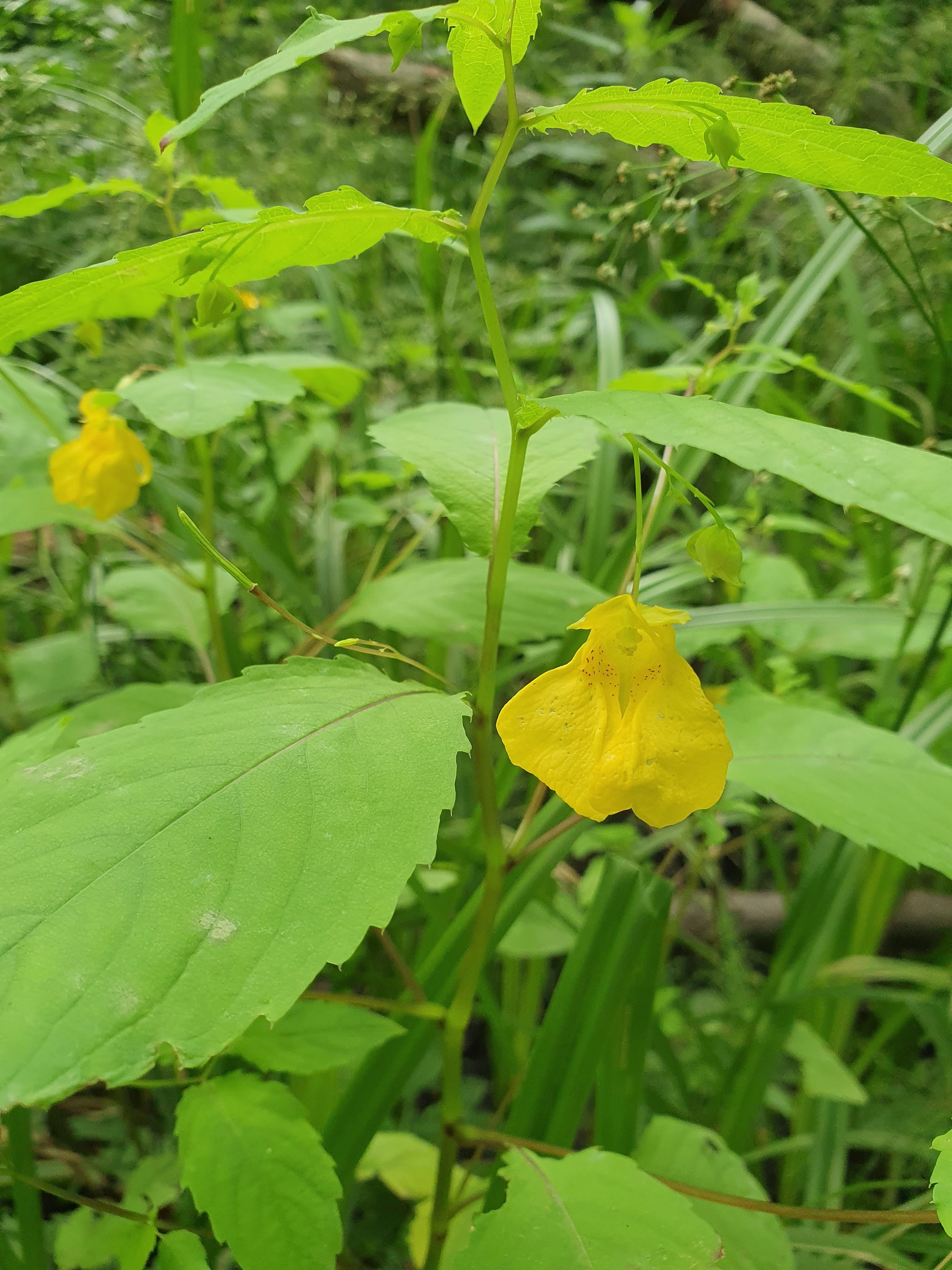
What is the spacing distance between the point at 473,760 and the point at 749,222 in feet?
5.65

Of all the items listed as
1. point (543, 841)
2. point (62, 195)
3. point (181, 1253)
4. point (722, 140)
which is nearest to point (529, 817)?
point (543, 841)

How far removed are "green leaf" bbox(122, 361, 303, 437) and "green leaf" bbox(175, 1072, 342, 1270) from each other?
51 centimetres

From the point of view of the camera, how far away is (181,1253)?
19.1 inches

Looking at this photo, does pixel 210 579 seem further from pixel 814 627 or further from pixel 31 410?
pixel 814 627

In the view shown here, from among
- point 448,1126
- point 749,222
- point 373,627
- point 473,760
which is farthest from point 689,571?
point 749,222

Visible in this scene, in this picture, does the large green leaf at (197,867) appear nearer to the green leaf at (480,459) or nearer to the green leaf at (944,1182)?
the green leaf at (480,459)

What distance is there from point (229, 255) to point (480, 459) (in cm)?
28

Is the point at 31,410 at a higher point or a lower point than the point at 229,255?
lower

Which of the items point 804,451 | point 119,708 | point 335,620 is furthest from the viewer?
point 335,620

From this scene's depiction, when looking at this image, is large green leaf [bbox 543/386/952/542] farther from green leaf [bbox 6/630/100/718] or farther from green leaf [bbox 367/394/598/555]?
green leaf [bbox 6/630/100/718]

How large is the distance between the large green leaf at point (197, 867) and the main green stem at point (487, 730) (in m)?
0.05

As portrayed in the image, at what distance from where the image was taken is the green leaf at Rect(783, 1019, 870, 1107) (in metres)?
0.86

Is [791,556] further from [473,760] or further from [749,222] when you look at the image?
[473,760]

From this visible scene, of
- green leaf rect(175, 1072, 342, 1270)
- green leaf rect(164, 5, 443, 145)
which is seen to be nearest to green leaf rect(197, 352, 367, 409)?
green leaf rect(164, 5, 443, 145)
